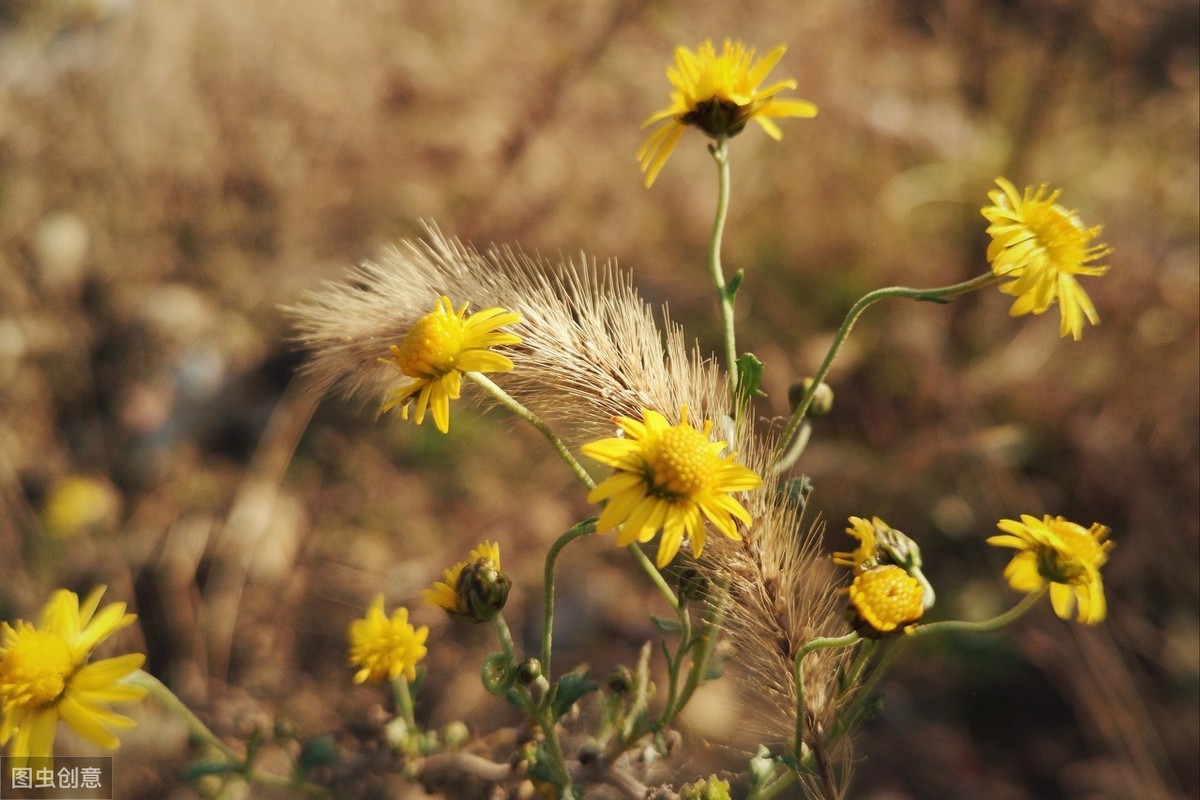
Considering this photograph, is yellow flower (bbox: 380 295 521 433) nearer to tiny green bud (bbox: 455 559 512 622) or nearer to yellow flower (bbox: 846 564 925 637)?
tiny green bud (bbox: 455 559 512 622)

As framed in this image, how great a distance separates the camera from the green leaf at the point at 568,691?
4.41 ft

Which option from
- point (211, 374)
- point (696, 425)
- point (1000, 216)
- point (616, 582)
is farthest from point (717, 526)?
point (211, 374)

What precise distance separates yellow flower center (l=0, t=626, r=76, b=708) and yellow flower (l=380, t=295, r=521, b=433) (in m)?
0.75

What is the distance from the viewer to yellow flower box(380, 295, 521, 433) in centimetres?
133

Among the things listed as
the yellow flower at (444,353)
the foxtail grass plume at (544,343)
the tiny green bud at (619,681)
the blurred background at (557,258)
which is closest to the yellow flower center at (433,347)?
the yellow flower at (444,353)

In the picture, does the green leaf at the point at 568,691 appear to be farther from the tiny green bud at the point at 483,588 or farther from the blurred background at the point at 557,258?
the blurred background at the point at 557,258

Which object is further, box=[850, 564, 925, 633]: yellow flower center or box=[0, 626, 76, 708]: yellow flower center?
box=[0, 626, 76, 708]: yellow flower center

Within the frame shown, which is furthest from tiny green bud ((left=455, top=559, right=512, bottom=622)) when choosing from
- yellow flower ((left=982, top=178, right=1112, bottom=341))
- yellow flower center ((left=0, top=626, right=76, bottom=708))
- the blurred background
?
the blurred background

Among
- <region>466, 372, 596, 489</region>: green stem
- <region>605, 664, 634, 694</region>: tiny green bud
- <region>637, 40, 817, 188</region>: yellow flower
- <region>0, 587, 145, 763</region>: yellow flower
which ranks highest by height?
<region>637, 40, 817, 188</region>: yellow flower

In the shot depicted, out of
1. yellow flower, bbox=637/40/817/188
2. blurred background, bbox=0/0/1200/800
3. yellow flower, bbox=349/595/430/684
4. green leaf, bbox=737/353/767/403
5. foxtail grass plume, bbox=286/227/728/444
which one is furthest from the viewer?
blurred background, bbox=0/0/1200/800

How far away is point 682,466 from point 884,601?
36 centimetres

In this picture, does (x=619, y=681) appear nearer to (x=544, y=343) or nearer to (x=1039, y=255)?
(x=544, y=343)

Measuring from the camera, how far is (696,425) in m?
1.34

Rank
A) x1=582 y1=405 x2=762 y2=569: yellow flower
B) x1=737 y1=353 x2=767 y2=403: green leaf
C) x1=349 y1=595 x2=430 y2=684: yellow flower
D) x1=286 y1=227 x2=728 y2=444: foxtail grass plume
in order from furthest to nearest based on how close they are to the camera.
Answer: x1=349 y1=595 x2=430 y2=684: yellow flower
x1=286 y1=227 x2=728 y2=444: foxtail grass plume
x1=737 y1=353 x2=767 y2=403: green leaf
x1=582 y1=405 x2=762 y2=569: yellow flower
